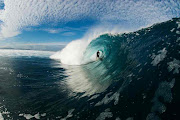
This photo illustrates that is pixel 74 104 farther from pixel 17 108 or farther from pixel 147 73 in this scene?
pixel 147 73

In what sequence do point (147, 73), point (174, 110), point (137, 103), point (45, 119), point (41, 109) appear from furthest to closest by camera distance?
point (147, 73), point (41, 109), point (45, 119), point (137, 103), point (174, 110)

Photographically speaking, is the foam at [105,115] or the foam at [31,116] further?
the foam at [31,116]

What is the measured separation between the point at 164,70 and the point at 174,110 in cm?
184

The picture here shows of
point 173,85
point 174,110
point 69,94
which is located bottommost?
point 69,94

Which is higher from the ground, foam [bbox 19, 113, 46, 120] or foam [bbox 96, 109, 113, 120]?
foam [bbox 96, 109, 113, 120]

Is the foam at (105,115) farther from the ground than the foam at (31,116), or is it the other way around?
the foam at (105,115)

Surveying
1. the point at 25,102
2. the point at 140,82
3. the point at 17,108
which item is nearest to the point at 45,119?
the point at 17,108

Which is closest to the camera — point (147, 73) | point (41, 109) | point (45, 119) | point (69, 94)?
point (45, 119)

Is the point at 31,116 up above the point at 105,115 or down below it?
below

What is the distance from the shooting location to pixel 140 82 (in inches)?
172

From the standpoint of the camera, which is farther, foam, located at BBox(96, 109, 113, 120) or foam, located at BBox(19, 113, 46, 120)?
foam, located at BBox(19, 113, 46, 120)

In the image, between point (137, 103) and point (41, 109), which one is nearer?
point (137, 103)

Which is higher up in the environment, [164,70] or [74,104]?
[164,70]

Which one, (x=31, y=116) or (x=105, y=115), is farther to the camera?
(x=31, y=116)
